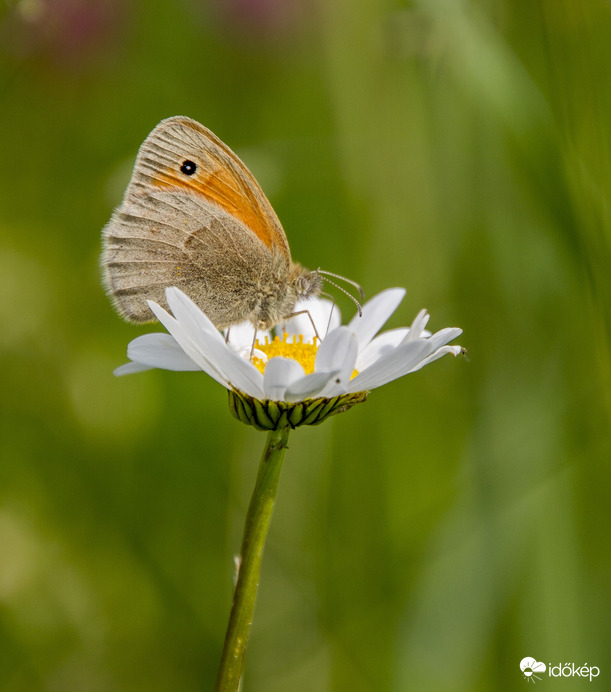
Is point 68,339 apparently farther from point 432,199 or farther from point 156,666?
point 432,199

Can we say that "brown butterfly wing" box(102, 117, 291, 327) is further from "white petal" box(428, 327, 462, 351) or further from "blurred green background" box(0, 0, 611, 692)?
"white petal" box(428, 327, 462, 351)

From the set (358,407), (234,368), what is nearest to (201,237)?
(234,368)

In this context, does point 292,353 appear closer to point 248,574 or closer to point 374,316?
point 374,316

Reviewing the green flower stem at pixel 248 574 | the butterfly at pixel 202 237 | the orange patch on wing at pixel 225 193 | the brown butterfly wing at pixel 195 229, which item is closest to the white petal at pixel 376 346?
the butterfly at pixel 202 237

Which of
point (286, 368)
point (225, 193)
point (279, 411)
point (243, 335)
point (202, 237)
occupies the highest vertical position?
point (225, 193)

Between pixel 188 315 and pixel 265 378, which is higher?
pixel 188 315

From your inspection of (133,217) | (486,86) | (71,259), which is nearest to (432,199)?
(486,86)

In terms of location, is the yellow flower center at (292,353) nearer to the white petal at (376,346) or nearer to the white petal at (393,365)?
the white petal at (376,346)
